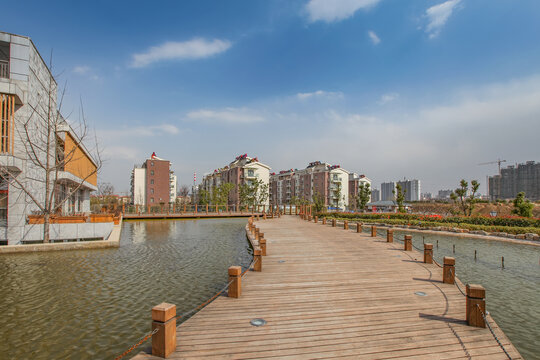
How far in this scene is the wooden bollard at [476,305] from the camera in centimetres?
579

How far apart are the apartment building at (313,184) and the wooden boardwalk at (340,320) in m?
63.9

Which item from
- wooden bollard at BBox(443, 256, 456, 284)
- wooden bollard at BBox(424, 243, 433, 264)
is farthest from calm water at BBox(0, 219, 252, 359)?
wooden bollard at BBox(424, 243, 433, 264)

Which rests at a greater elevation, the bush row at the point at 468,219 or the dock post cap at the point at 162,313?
the dock post cap at the point at 162,313

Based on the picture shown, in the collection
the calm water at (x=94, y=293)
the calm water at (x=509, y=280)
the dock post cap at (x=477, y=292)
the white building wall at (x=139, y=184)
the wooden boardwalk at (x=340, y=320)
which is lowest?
A: the calm water at (x=509, y=280)

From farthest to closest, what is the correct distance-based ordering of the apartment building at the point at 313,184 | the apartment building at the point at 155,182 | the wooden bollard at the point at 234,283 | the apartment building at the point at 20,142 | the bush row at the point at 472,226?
1. the apartment building at the point at 313,184
2. the apartment building at the point at 155,182
3. the bush row at the point at 472,226
4. the apartment building at the point at 20,142
5. the wooden bollard at the point at 234,283

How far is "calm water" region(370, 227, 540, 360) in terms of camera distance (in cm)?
718

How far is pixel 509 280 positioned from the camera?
38.7 ft

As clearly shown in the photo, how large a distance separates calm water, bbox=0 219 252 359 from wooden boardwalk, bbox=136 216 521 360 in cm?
224

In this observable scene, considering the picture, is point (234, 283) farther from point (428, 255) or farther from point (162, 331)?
point (428, 255)

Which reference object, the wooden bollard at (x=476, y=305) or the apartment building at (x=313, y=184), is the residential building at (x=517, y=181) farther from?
the wooden bollard at (x=476, y=305)

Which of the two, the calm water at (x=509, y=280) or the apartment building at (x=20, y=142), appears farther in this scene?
the apartment building at (x=20, y=142)

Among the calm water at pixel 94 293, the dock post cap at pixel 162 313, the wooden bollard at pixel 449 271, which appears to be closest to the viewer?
the dock post cap at pixel 162 313

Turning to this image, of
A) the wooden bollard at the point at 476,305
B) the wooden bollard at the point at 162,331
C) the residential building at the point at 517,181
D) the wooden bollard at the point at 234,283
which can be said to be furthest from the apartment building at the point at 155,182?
the residential building at the point at 517,181

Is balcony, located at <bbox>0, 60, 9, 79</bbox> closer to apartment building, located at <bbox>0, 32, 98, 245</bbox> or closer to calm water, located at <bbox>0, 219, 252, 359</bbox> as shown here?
apartment building, located at <bbox>0, 32, 98, 245</bbox>
